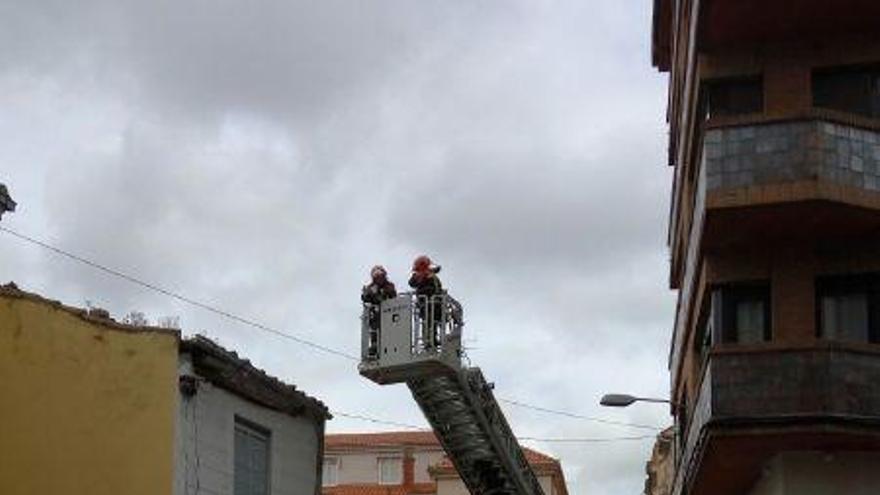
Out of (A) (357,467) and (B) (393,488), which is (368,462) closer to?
(A) (357,467)

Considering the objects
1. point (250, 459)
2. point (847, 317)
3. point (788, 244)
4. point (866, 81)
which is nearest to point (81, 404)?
point (250, 459)

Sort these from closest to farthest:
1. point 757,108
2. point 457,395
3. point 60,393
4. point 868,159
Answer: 1. point 60,393
2. point 868,159
3. point 757,108
4. point 457,395

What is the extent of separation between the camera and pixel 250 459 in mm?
22453

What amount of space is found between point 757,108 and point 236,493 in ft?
35.0

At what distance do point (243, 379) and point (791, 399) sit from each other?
8572 millimetres

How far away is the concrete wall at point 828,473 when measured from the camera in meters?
19.7

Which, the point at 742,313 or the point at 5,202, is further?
the point at 742,313

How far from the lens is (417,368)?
22.7 m

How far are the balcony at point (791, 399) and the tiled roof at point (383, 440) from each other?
2650 inches

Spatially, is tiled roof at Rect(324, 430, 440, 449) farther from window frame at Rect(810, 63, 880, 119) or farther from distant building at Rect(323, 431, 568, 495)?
window frame at Rect(810, 63, 880, 119)

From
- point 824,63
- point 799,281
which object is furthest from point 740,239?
point 824,63

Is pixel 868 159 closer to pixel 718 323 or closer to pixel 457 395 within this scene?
pixel 718 323

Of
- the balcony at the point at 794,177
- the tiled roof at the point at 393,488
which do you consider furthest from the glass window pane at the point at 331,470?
the balcony at the point at 794,177

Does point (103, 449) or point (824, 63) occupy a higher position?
point (824, 63)
